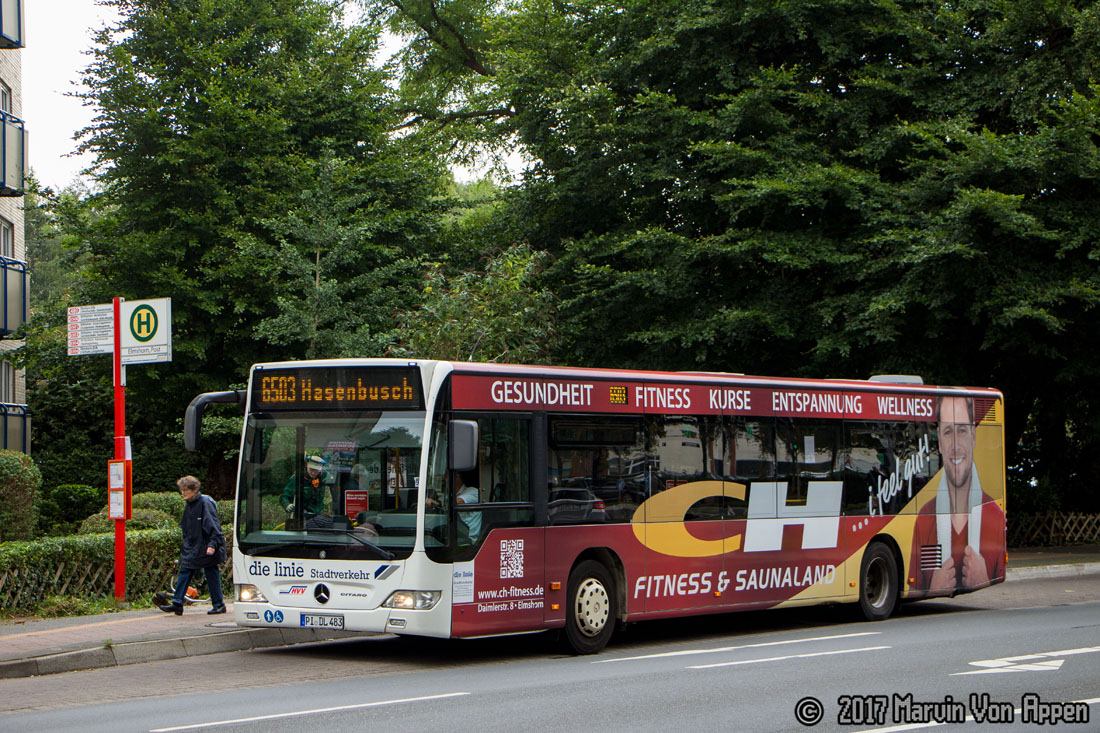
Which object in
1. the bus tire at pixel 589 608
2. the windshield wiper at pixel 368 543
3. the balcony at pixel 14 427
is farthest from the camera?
the balcony at pixel 14 427

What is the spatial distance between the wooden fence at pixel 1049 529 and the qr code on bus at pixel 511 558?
20153 mm

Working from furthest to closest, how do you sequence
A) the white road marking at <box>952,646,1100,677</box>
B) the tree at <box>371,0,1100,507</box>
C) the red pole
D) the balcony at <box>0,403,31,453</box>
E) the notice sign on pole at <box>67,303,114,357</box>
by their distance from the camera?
the balcony at <box>0,403,31,453</box> < the tree at <box>371,0,1100,507</box> < the notice sign on pole at <box>67,303,114,357</box> < the red pole < the white road marking at <box>952,646,1100,677</box>

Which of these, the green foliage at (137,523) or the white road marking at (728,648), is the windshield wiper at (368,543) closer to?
the white road marking at (728,648)

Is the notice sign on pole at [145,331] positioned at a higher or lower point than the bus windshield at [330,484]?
higher

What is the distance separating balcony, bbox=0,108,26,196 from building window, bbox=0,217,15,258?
2667 mm

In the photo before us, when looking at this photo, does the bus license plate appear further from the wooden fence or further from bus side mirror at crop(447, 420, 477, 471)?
the wooden fence

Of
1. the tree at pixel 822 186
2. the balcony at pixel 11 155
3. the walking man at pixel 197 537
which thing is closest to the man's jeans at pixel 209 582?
the walking man at pixel 197 537

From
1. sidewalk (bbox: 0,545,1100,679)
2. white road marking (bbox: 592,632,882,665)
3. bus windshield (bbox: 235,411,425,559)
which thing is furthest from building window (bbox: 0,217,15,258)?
white road marking (bbox: 592,632,882,665)

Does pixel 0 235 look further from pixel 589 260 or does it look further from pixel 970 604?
pixel 970 604

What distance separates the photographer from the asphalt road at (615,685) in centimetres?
839

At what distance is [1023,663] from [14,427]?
2641 centimetres

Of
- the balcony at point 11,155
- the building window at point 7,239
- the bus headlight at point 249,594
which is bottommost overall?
the bus headlight at point 249,594

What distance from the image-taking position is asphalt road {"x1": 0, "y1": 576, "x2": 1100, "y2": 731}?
8.39 metres

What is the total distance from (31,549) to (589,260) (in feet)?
47.6
